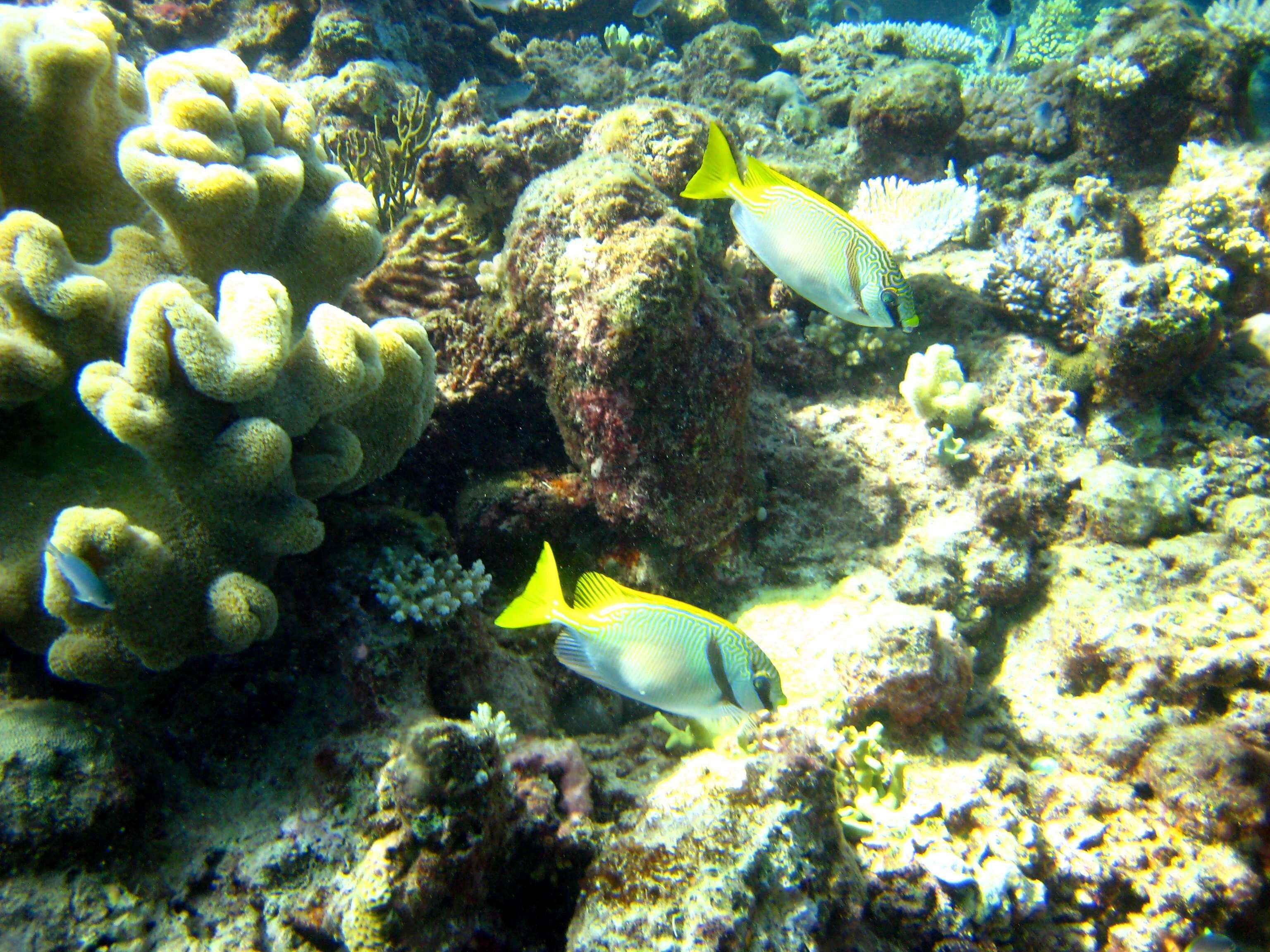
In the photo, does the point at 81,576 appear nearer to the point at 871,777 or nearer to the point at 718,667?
the point at 718,667

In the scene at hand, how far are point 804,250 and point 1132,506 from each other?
2977 millimetres

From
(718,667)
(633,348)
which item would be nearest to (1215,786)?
(718,667)

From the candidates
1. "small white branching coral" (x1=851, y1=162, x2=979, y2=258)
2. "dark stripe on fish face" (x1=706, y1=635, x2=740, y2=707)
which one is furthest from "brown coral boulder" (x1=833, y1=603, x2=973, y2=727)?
"small white branching coral" (x1=851, y1=162, x2=979, y2=258)

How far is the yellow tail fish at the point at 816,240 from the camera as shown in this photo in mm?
2559

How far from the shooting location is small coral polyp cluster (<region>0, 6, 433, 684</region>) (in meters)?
1.92

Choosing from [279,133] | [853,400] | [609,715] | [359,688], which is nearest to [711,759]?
[609,715]

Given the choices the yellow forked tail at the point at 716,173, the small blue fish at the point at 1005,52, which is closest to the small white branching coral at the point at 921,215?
the yellow forked tail at the point at 716,173

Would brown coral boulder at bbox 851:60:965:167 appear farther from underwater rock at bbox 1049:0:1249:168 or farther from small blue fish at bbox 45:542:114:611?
small blue fish at bbox 45:542:114:611

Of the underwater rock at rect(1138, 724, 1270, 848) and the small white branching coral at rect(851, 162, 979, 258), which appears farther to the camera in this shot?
the small white branching coral at rect(851, 162, 979, 258)

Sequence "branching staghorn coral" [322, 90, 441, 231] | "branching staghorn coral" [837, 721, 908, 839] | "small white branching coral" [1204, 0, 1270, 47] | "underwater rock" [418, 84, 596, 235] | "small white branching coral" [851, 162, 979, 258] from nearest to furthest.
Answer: "branching staghorn coral" [837, 721, 908, 839] → "underwater rock" [418, 84, 596, 235] → "branching staghorn coral" [322, 90, 441, 231] → "small white branching coral" [851, 162, 979, 258] → "small white branching coral" [1204, 0, 1270, 47]

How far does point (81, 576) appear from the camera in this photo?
1.79 m

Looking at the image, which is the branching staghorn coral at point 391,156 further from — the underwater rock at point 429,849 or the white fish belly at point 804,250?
the underwater rock at point 429,849

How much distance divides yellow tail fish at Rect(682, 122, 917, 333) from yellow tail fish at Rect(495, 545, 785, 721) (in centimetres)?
152

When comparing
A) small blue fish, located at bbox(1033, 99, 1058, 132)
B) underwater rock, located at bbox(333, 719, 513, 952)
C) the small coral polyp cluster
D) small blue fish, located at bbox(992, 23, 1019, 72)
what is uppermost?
small blue fish, located at bbox(992, 23, 1019, 72)
